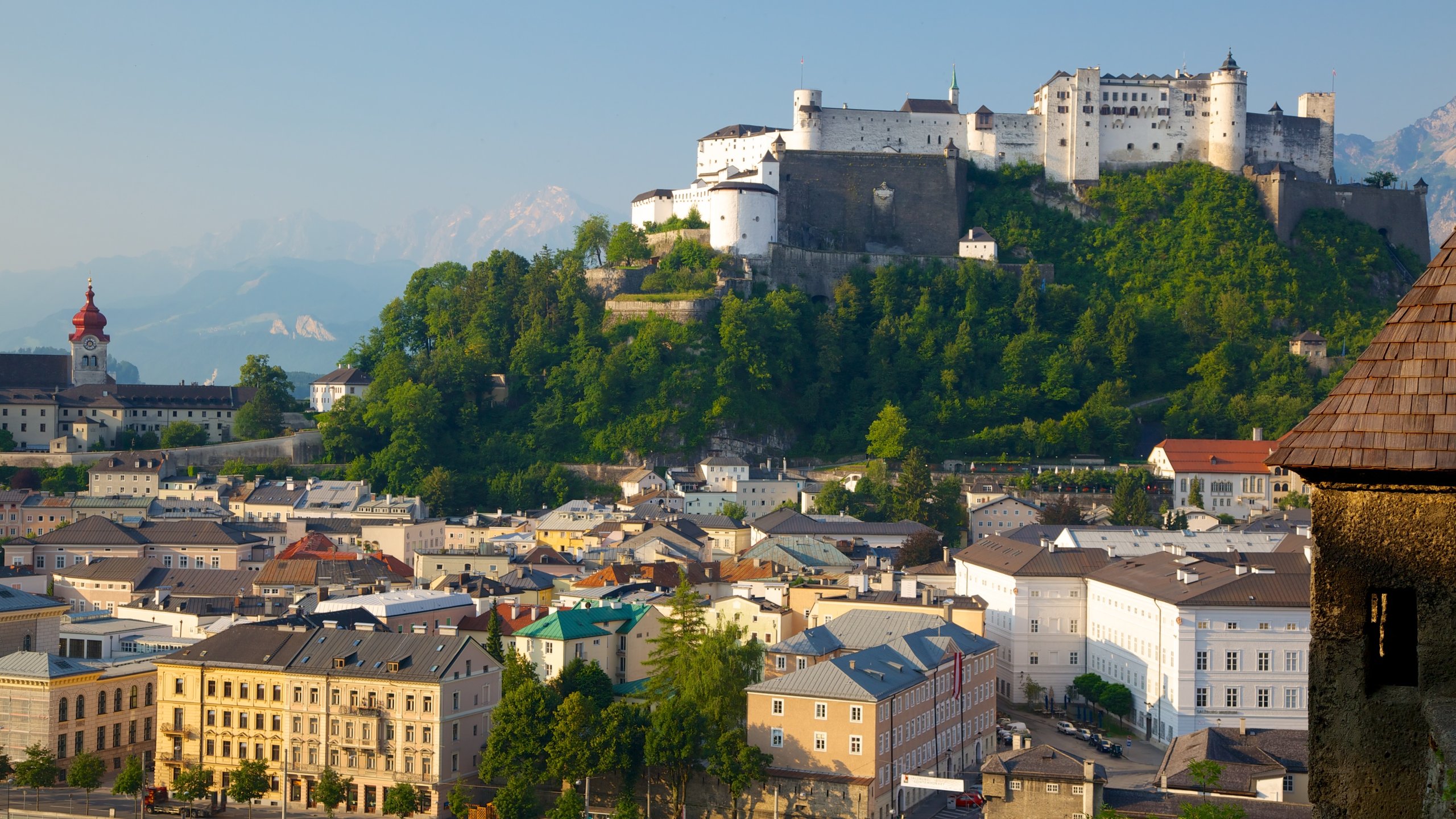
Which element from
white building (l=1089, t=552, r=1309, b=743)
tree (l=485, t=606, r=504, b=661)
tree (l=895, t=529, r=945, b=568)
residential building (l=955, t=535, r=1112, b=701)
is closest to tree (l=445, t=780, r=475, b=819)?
tree (l=485, t=606, r=504, b=661)

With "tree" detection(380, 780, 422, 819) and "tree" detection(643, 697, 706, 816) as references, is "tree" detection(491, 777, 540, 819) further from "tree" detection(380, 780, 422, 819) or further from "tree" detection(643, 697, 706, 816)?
"tree" detection(643, 697, 706, 816)

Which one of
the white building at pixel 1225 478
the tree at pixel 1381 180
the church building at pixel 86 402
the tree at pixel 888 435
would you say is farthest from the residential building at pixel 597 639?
the tree at pixel 1381 180

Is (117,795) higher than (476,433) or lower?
lower

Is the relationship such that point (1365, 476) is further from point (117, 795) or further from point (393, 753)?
point (117, 795)

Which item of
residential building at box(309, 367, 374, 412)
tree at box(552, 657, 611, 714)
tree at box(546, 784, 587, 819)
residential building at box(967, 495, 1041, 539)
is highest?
residential building at box(309, 367, 374, 412)

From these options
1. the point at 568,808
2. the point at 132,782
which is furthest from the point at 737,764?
the point at 132,782

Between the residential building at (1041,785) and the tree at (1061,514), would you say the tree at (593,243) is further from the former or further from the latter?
the residential building at (1041,785)

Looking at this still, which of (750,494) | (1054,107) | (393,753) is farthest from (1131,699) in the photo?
(1054,107)
